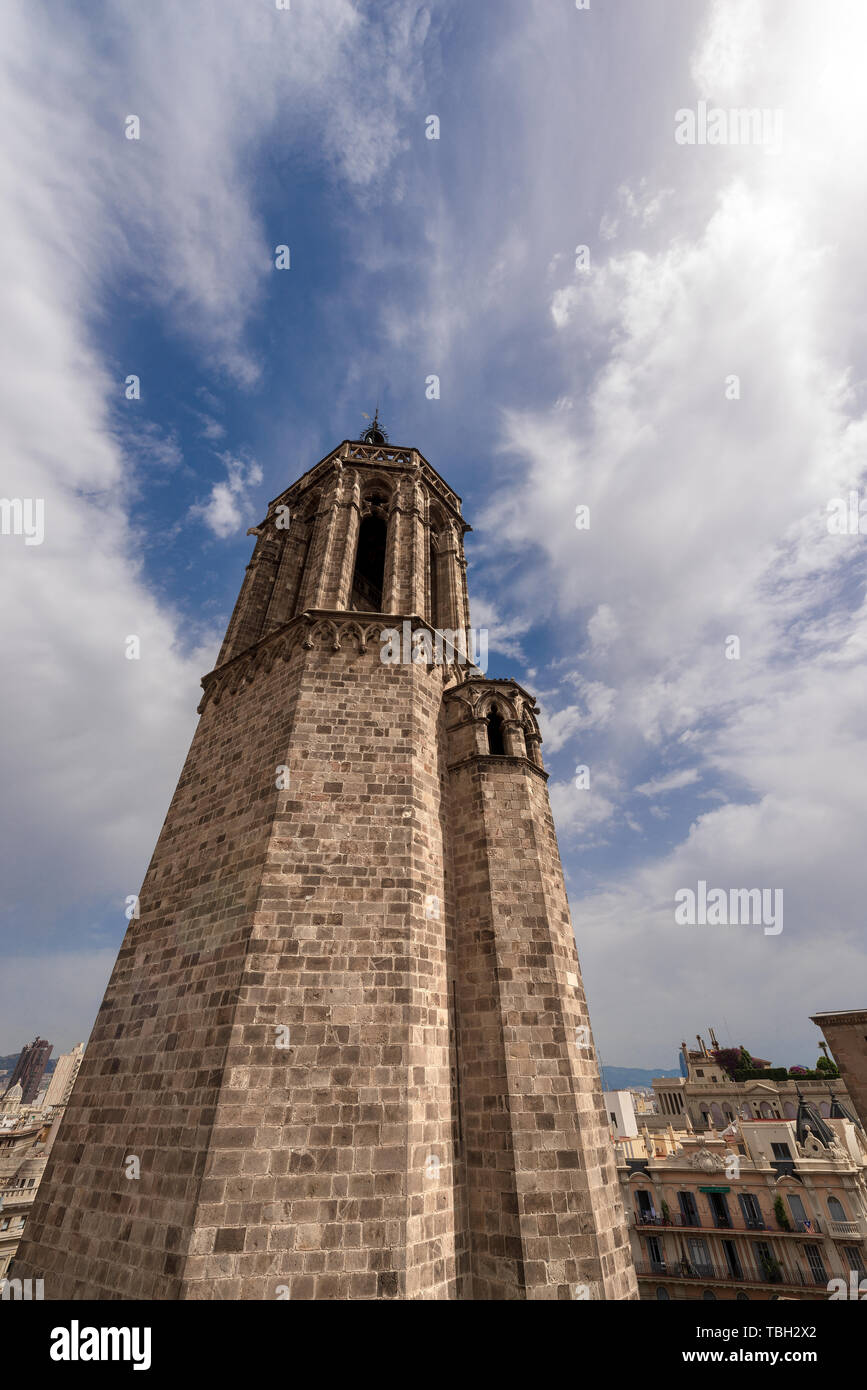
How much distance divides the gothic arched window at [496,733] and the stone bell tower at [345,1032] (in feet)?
0.25

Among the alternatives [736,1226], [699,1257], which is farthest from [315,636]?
[699,1257]

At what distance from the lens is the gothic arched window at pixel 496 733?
13758mm

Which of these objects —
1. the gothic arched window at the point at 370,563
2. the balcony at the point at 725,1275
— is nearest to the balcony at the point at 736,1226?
the balcony at the point at 725,1275

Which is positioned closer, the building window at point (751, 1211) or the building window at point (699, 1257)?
the building window at point (699, 1257)

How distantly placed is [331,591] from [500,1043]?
11135 mm

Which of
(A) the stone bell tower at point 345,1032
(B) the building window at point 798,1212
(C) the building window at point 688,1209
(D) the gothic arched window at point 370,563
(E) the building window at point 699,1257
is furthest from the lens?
(C) the building window at point 688,1209

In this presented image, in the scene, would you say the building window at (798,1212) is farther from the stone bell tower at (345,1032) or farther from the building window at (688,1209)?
the stone bell tower at (345,1032)

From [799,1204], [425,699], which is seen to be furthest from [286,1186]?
[799,1204]

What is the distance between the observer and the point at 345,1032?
27.5 ft

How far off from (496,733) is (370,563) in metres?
10.7

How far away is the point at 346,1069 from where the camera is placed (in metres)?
8.12

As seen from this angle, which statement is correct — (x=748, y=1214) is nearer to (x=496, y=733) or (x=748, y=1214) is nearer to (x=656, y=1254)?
(x=656, y=1254)

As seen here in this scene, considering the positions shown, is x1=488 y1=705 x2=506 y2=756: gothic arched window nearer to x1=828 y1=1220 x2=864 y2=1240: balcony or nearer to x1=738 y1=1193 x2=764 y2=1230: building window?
x1=738 y1=1193 x2=764 y2=1230: building window

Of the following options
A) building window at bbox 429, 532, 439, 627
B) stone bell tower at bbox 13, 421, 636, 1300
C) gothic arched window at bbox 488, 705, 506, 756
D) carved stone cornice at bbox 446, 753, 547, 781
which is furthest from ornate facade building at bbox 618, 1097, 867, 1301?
building window at bbox 429, 532, 439, 627
